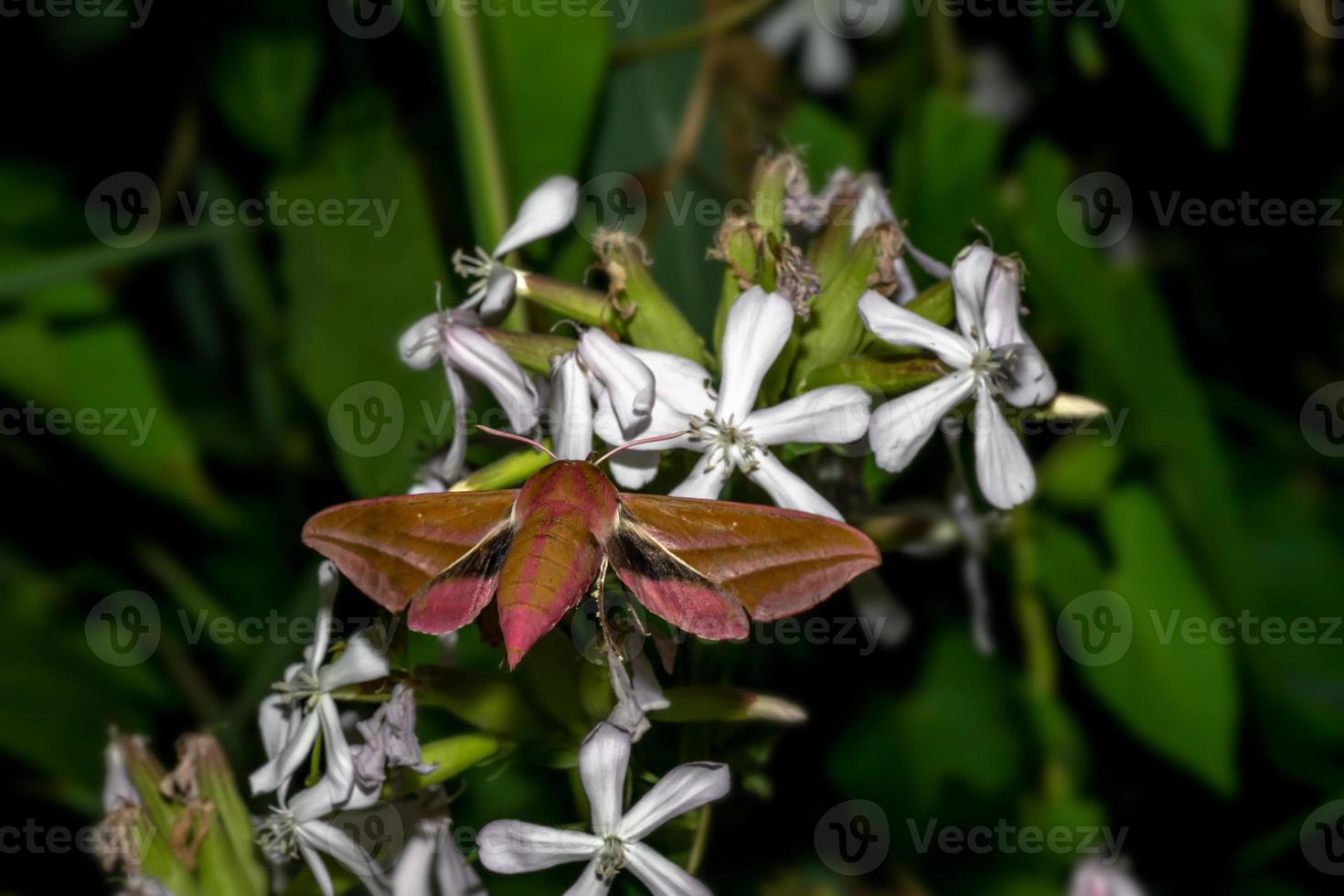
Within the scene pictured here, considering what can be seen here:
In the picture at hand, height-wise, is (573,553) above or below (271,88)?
below

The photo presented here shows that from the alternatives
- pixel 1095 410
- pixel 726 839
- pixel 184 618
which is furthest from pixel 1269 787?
pixel 184 618

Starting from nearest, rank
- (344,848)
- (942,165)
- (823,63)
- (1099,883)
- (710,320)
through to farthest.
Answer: (344,848)
(1099,883)
(710,320)
(942,165)
(823,63)

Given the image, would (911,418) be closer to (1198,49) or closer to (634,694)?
(634,694)

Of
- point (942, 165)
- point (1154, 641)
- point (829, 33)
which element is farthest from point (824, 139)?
point (1154, 641)

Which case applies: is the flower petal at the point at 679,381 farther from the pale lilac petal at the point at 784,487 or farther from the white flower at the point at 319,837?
the white flower at the point at 319,837

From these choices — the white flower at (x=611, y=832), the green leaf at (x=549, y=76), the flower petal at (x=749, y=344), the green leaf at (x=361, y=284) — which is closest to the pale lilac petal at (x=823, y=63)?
the green leaf at (x=549, y=76)

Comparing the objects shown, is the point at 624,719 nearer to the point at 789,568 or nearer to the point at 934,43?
the point at 789,568

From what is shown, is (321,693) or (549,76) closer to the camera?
(321,693)

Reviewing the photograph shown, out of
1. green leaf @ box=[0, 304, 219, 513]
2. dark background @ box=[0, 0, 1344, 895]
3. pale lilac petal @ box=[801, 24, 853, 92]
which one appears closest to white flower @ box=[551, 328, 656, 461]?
dark background @ box=[0, 0, 1344, 895]
